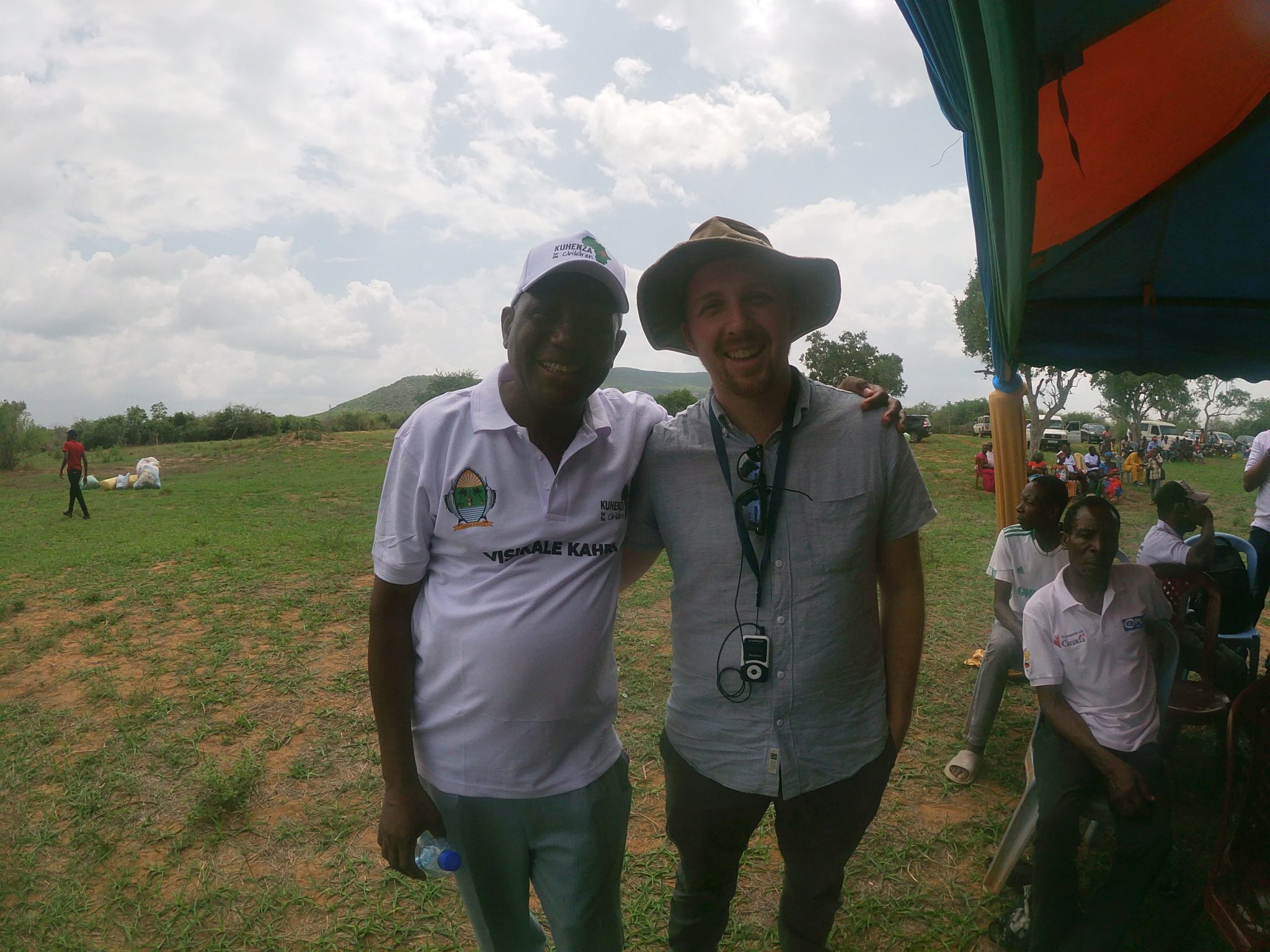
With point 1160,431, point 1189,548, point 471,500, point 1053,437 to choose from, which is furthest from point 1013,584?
point 1053,437

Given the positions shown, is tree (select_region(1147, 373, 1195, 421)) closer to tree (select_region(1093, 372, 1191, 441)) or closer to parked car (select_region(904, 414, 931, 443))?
tree (select_region(1093, 372, 1191, 441))

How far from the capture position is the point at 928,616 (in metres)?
6.57

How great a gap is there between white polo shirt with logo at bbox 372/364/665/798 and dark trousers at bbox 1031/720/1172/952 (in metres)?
1.72

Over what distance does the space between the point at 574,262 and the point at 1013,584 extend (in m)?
3.15

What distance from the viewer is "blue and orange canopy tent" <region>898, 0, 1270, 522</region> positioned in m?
1.75

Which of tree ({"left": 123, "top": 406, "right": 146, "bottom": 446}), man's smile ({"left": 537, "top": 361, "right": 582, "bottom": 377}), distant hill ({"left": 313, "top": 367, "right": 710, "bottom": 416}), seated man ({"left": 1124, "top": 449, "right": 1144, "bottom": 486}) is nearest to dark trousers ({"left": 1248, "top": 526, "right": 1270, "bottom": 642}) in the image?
seated man ({"left": 1124, "top": 449, "right": 1144, "bottom": 486})

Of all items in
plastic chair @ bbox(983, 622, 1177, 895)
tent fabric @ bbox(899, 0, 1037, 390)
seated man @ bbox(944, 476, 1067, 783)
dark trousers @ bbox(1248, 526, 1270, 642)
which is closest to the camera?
tent fabric @ bbox(899, 0, 1037, 390)

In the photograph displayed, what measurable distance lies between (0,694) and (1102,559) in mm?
7300

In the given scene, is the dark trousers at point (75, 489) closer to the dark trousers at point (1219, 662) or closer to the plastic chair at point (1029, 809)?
the plastic chair at point (1029, 809)

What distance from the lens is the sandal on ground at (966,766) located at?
3.66 meters

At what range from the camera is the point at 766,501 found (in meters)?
1.81

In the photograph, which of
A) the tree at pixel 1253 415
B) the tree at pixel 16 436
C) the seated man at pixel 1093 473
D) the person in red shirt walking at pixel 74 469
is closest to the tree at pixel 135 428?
the tree at pixel 16 436

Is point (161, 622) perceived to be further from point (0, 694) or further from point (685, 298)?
point (685, 298)

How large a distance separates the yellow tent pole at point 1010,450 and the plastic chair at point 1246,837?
193 cm
